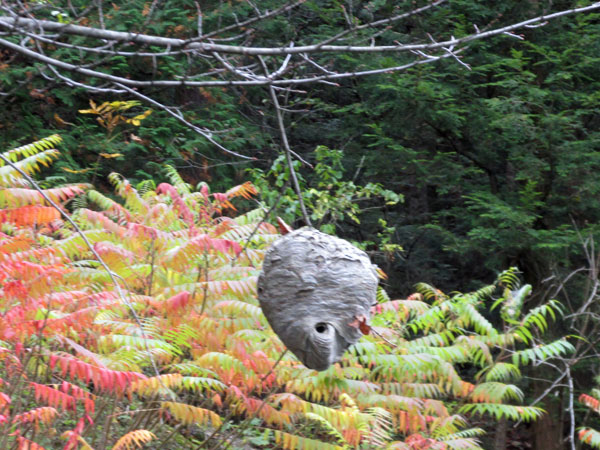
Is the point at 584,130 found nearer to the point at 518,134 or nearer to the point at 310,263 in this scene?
the point at 518,134

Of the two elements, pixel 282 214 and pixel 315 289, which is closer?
pixel 315 289

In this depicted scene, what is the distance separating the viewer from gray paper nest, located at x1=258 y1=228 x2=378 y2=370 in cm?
294

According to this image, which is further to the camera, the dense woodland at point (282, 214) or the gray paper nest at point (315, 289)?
the dense woodland at point (282, 214)

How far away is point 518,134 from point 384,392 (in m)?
4.29

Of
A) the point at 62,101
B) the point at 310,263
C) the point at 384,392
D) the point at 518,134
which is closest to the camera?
the point at 310,263

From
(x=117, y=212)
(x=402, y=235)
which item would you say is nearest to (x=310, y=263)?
(x=117, y=212)

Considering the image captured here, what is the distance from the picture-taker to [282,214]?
7.93 metres

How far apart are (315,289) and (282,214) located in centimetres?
494

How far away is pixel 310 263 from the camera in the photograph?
2986 millimetres

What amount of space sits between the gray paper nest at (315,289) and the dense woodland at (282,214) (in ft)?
0.48

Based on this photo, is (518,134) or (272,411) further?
(518,134)

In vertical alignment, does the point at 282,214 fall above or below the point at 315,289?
below

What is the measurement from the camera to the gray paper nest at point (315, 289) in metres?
2.94

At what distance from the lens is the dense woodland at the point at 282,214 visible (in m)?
3.59
